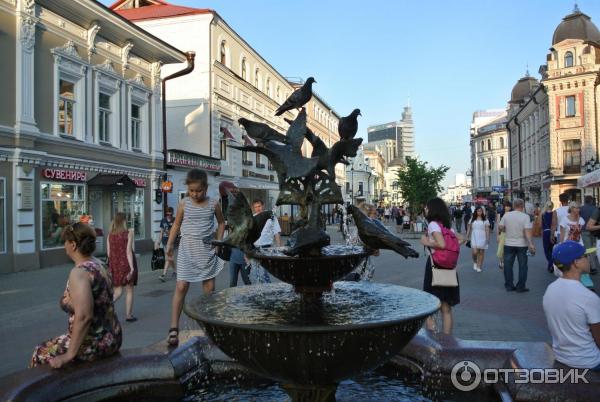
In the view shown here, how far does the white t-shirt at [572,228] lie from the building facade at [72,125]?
11.2m

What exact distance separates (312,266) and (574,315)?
1785 millimetres

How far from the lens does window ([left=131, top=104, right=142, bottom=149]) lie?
69.3 ft

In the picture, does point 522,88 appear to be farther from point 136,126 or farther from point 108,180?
point 108,180

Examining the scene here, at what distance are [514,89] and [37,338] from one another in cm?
7231

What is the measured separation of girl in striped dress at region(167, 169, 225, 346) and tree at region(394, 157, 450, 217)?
30587mm

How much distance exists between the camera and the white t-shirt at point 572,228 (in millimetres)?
9441

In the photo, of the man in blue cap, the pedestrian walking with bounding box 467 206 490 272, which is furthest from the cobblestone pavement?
the man in blue cap

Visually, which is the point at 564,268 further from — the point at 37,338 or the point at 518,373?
the point at 37,338

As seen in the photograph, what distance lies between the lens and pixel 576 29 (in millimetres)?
47312

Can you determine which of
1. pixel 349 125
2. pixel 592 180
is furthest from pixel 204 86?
pixel 349 125

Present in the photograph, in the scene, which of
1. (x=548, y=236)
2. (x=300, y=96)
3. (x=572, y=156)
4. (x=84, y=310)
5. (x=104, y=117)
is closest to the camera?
(x=84, y=310)

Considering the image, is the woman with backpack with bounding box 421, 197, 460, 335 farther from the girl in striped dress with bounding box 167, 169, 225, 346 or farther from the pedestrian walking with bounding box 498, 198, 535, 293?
the pedestrian walking with bounding box 498, 198, 535, 293

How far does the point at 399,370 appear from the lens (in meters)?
4.82

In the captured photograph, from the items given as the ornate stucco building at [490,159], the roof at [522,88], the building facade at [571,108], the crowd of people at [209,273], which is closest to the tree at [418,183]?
the building facade at [571,108]
